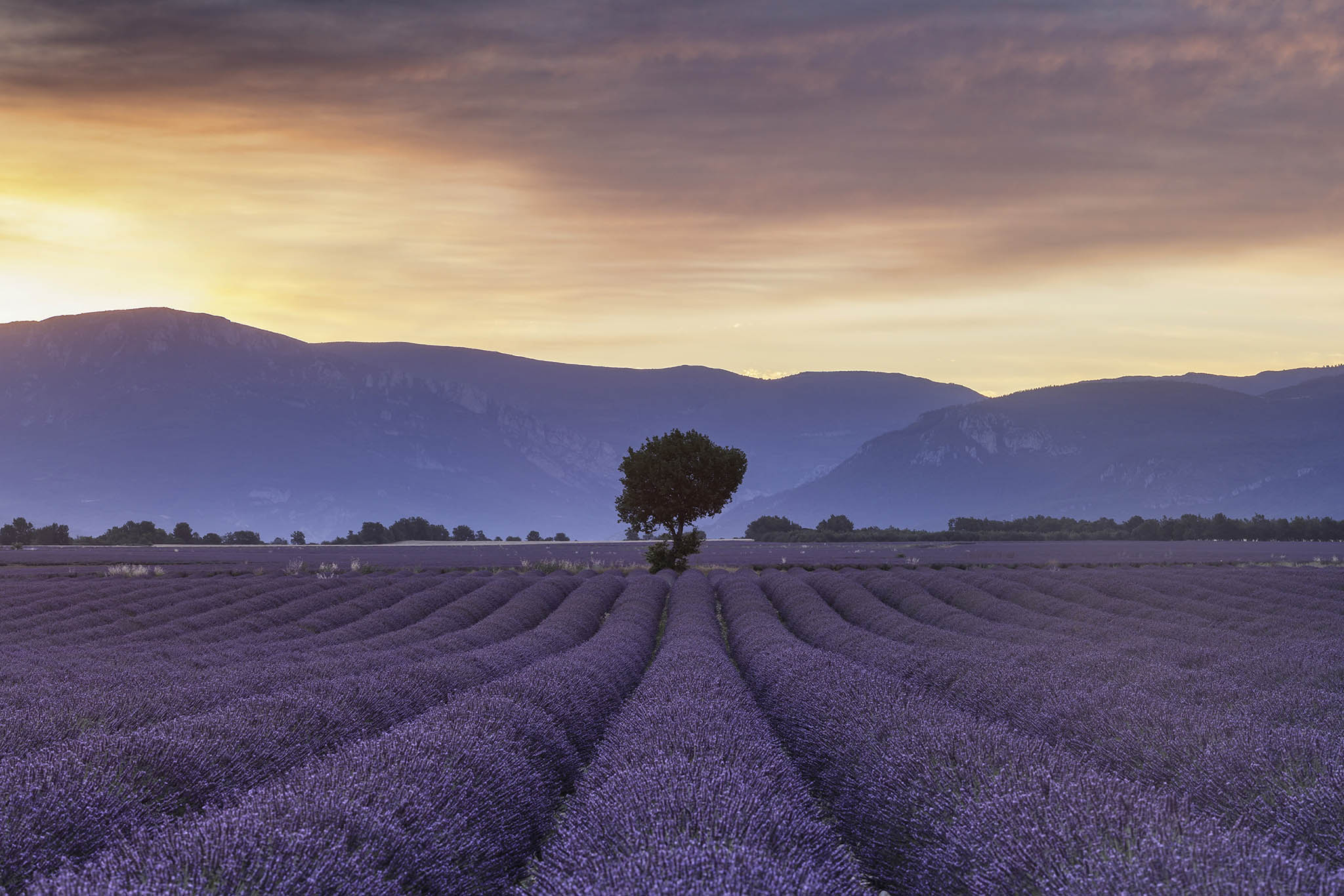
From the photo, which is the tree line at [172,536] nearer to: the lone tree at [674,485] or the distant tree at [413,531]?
the distant tree at [413,531]

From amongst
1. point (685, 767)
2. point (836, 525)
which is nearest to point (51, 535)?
point (836, 525)

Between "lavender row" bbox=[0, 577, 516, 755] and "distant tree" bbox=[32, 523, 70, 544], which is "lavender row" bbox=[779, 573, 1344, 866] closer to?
"lavender row" bbox=[0, 577, 516, 755]

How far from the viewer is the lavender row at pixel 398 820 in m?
3.66

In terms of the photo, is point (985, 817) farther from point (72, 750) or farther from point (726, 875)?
point (72, 750)

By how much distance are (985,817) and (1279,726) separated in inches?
145

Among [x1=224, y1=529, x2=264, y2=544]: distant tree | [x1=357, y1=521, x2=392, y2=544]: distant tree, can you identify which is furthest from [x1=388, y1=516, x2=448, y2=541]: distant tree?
[x1=224, y1=529, x2=264, y2=544]: distant tree

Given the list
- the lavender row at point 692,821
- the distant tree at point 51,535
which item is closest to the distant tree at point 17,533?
the distant tree at point 51,535

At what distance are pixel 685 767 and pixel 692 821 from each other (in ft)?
3.13

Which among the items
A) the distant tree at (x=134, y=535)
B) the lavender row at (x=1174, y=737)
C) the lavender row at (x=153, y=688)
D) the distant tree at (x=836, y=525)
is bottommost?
the lavender row at (x=1174, y=737)

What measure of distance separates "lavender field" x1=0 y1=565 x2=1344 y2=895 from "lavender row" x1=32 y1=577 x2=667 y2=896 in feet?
0.06

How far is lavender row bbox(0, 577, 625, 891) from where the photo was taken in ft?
15.9

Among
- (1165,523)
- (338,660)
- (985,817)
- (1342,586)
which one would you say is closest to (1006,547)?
(1165,523)

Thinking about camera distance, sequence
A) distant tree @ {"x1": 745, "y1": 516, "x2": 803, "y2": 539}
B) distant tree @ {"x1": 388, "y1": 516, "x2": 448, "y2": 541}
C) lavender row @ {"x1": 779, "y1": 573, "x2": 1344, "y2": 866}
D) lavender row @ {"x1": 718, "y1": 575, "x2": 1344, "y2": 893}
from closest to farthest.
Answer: lavender row @ {"x1": 718, "y1": 575, "x2": 1344, "y2": 893} → lavender row @ {"x1": 779, "y1": 573, "x2": 1344, "y2": 866} → distant tree @ {"x1": 745, "y1": 516, "x2": 803, "y2": 539} → distant tree @ {"x1": 388, "y1": 516, "x2": 448, "y2": 541}

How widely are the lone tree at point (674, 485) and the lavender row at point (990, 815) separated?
2990 centimetres
